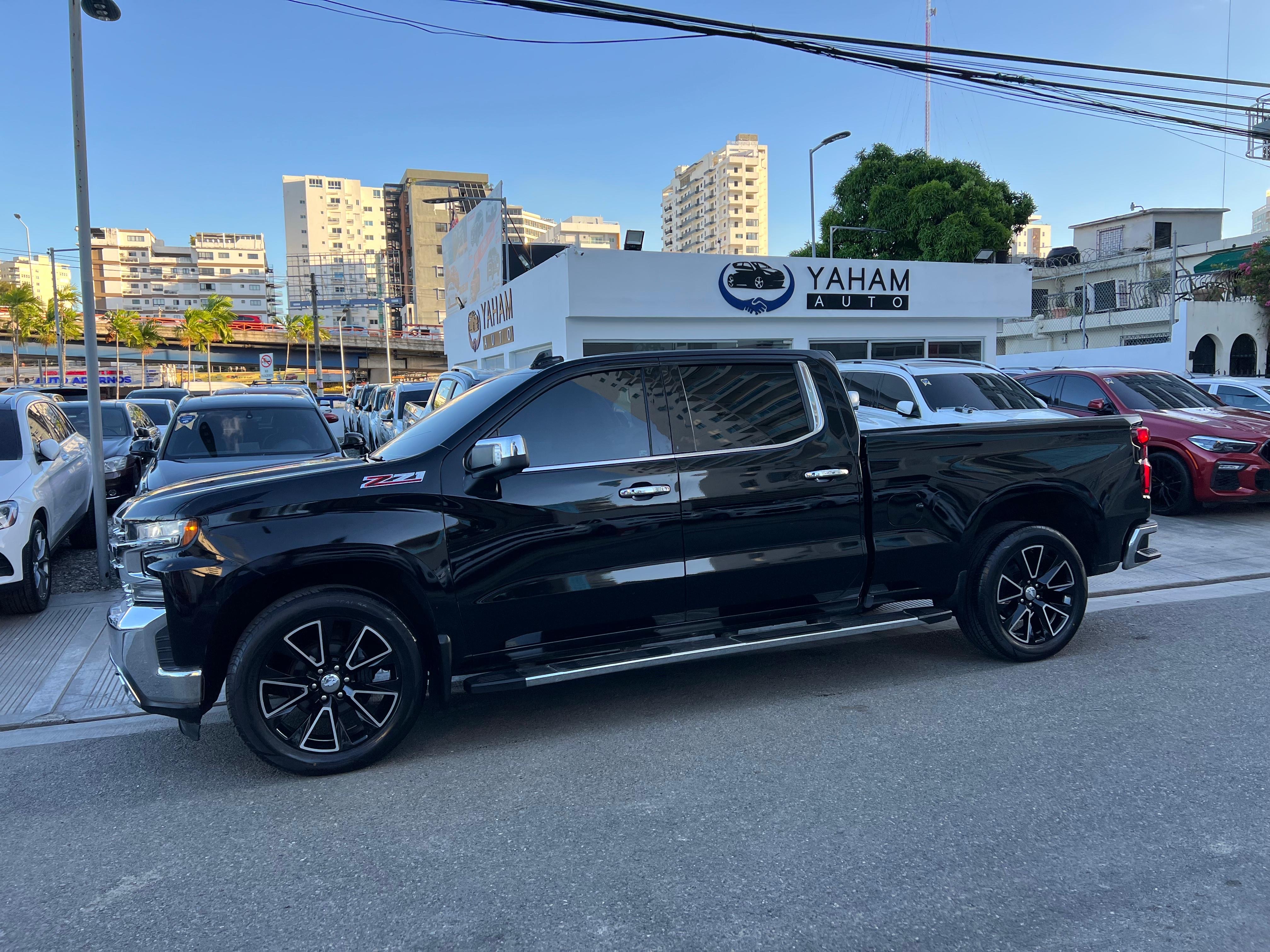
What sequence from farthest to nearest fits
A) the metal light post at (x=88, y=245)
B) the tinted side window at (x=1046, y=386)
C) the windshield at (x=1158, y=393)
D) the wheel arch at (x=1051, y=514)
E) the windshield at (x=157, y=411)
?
1. the windshield at (x=157, y=411)
2. the tinted side window at (x=1046, y=386)
3. the windshield at (x=1158, y=393)
4. the metal light post at (x=88, y=245)
5. the wheel arch at (x=1051, y=514)

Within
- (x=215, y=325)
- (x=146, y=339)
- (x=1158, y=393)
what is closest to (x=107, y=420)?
(x=1158, y=393)

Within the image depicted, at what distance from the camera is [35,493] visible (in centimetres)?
731

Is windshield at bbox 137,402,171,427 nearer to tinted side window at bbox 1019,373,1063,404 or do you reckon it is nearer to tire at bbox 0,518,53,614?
tire at bbox 0,518,53,614

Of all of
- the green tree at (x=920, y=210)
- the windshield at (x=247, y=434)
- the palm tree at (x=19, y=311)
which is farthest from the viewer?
the palm tree at (x=19, y=311)

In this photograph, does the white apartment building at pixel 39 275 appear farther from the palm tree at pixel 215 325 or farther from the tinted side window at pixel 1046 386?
the tinted side window at pixel 1046 386

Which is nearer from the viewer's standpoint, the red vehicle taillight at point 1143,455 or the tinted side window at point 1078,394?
the red vehicle taillight at point 1143,455

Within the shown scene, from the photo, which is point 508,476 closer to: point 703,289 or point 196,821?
point 196,821

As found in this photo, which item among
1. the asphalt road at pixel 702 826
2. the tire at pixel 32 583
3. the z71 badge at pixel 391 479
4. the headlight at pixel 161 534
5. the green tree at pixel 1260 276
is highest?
the green tree at pixel 1260 276

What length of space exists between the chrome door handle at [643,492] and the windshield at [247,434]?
5.67m

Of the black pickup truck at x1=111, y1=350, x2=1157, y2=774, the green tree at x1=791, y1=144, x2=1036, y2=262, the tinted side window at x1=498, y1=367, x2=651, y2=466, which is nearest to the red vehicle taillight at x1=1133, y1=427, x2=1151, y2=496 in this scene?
the black pickup truck at x1=111, y1=350, x2=1157, y2=774

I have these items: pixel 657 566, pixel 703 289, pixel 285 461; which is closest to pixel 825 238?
pixel 703 289

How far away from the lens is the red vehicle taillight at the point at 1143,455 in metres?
5.63

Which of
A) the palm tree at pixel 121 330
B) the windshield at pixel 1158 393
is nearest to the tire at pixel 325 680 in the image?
the windshield at pixel 1158 393

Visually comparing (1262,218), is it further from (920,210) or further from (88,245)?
(88,245)
